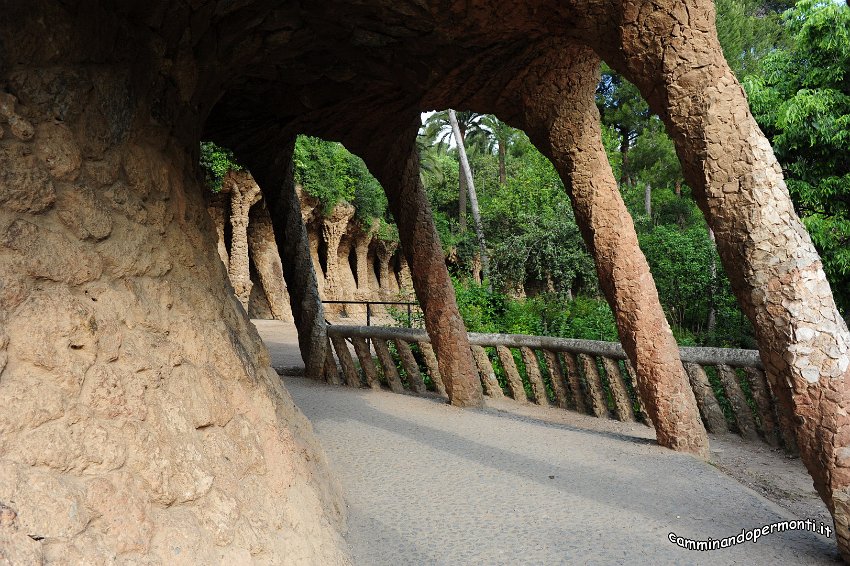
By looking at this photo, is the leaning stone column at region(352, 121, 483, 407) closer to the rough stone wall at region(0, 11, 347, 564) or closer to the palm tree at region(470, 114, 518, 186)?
the rough stone wall at region(0, 11, 347, 564)

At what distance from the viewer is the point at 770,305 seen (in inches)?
88.2

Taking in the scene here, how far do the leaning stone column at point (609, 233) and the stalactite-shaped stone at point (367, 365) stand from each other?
3.20m

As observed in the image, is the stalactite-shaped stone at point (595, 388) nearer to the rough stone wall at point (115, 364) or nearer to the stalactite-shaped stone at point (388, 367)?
the stalactite-shaped stone at point (388, 367)

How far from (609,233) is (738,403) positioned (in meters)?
2.03

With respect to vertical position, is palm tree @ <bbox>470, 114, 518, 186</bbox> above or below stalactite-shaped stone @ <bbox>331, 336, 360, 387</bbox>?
above

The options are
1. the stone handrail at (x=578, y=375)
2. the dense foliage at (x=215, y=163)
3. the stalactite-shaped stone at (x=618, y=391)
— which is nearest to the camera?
the stone handrail at (x=578, y=375)

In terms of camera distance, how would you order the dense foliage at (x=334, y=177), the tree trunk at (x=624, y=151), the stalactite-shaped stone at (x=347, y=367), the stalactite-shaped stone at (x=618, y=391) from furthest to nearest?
the tree trunk at (x=624, y=151), the dense foliage at (x=334, y=177), the stalactite-shaped stone at (x=347, y=367), the stalactite-shaped stone at (x=618, y=391)

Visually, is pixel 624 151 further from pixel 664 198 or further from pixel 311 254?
pixel 311 254

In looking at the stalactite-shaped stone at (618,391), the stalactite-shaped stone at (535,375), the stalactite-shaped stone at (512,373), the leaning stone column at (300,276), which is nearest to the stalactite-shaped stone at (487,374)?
the stalactite-shaped stone at (512,373)

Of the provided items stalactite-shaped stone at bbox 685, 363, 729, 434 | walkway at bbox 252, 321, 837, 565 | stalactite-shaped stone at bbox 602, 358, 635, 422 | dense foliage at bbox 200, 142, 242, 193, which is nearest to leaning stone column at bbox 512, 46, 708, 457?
walkway at bbox 252, 321, 837, 565

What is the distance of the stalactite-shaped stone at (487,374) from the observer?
612 centimetres

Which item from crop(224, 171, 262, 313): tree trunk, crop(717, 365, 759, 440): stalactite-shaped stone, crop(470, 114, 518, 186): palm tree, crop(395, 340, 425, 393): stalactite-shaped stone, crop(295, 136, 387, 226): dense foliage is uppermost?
crop(470, 114, 518, 186): palm tree

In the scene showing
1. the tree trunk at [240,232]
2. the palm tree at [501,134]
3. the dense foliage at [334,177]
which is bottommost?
the tree trunk at [240,232]

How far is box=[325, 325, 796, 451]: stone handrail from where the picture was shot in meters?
4.69
